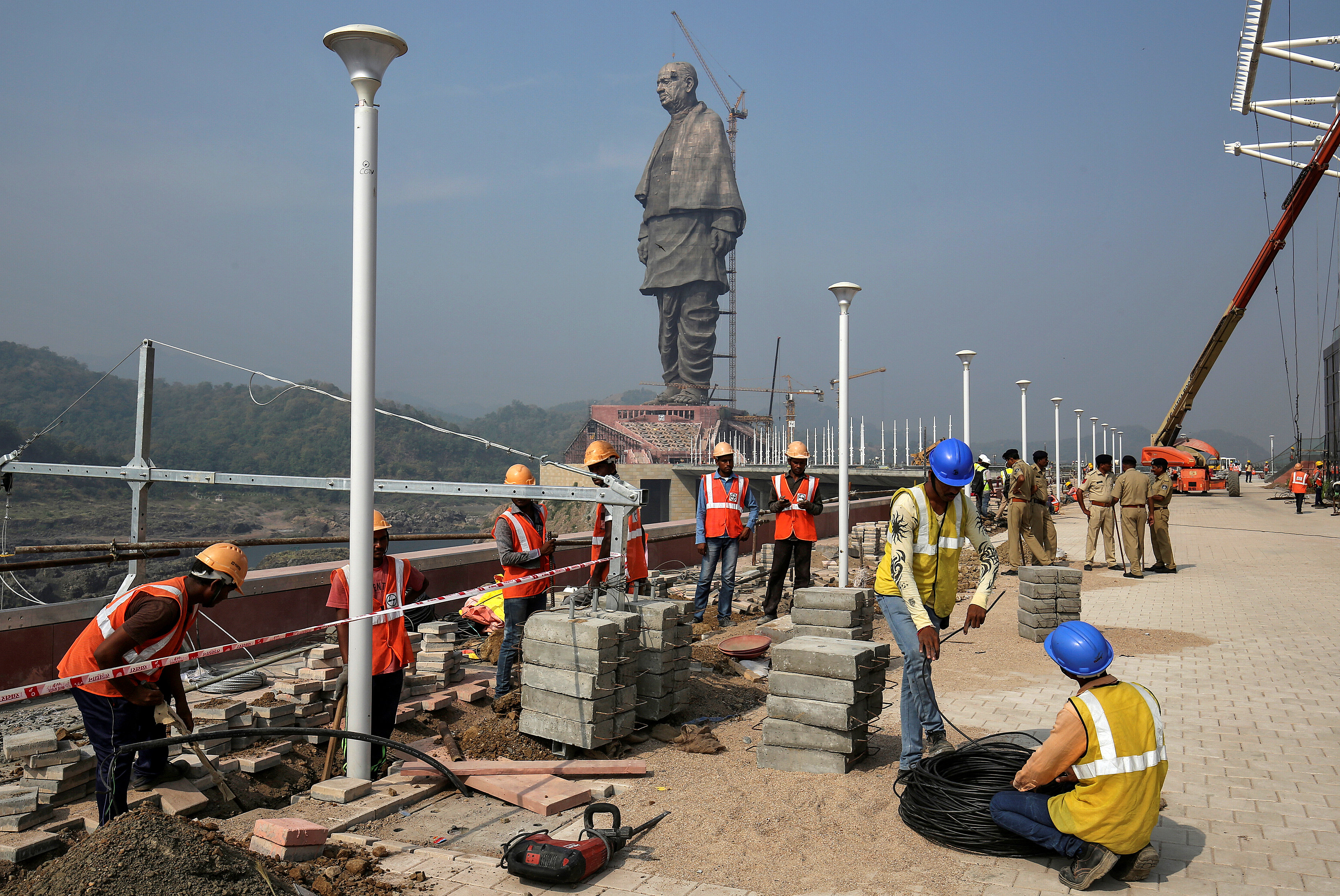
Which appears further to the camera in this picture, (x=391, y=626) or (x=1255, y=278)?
(x=1255, y=278)

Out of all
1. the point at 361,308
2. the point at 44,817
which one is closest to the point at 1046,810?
the point at 361,308

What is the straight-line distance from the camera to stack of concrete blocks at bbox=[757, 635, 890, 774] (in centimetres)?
521

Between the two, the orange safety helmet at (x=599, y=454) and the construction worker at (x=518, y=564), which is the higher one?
the orange safety helmet at (x=599, y=454)

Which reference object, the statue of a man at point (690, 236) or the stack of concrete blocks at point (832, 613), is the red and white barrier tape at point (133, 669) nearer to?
the stack of concrete blocks at point (832, 613)

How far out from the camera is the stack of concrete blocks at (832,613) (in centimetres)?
732

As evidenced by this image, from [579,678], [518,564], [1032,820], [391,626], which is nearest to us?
[1032,820]

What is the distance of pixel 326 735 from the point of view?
15.7 feet

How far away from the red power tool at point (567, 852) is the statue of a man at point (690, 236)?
102 m

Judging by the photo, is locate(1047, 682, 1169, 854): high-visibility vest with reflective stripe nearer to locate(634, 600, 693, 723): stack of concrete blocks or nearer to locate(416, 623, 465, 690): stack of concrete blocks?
locate(634, 600, 693, 723): stack of concrete blocks

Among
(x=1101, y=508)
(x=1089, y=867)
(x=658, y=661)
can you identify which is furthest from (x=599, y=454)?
(x=1101, y=508)

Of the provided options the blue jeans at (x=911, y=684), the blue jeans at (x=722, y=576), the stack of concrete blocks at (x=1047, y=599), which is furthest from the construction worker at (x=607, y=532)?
the stack of concrete blocks at (x=1047, y=599)

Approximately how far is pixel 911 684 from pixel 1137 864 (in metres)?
1.51

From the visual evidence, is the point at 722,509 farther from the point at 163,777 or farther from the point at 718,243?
the point at 718,243

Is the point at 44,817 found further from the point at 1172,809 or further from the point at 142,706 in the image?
the point at 1172,809
